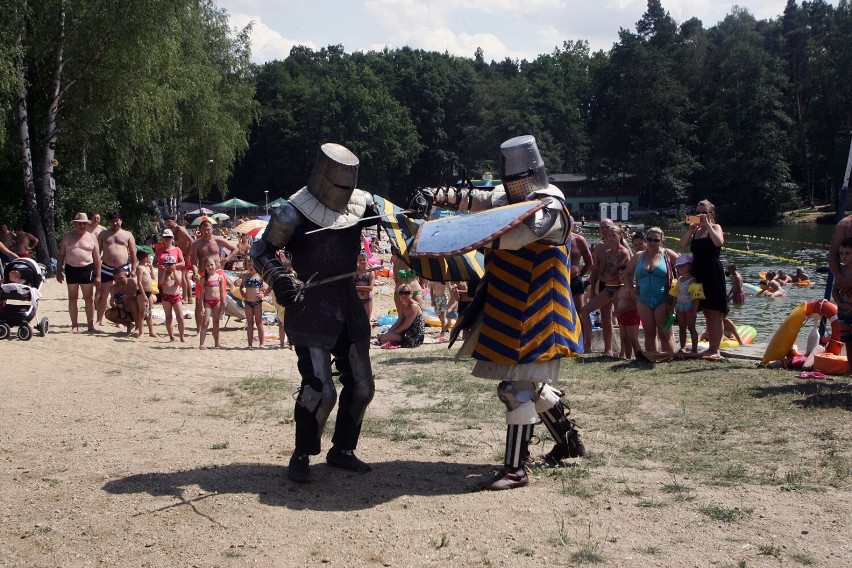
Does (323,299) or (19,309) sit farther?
(19,309)

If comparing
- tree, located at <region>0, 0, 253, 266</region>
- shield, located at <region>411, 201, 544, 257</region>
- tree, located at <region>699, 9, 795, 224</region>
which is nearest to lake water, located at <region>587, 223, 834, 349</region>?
tree, located at <region>699, 9, 795, 224</region>

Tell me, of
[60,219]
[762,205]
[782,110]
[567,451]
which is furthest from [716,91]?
[567,451]

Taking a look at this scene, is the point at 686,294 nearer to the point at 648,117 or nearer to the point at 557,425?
the point at 557,425

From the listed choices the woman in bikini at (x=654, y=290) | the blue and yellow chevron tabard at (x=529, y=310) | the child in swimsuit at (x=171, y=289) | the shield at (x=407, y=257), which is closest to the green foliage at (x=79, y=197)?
the child in swimsuit at (x=171, y=289)

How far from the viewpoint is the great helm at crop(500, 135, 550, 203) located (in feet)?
17.9

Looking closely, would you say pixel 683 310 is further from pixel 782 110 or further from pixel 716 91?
pixel 716 91

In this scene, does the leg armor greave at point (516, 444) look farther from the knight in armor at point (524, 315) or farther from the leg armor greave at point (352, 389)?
the leg armor greave at point (352, 389)

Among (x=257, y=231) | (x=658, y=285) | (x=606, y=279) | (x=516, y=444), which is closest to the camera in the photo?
(x=516, y=444)

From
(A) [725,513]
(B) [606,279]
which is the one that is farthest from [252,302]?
(A) [725,513]

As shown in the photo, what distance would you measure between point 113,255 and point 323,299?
9108 mm

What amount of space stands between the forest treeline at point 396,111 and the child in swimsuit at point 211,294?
35.5 ft

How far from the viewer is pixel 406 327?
42.9ft

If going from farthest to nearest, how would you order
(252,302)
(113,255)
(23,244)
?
(23,244) → (113,255) → (252,302)

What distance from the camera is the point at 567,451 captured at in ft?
19.2
